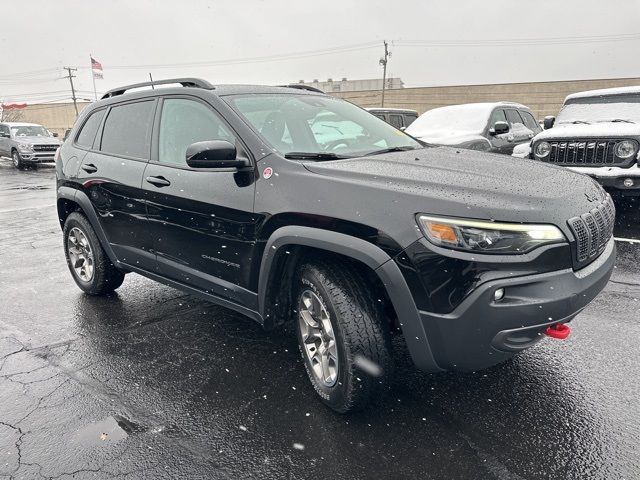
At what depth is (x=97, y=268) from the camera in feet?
14.4

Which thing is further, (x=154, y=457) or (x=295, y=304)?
(x=295, y=304)

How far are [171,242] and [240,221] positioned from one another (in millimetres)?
827

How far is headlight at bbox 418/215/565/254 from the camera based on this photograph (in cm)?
212

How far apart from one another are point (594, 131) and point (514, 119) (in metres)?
3.74

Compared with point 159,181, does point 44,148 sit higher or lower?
lower

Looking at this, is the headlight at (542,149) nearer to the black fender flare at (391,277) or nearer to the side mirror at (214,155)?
the side mirror at (214,155)

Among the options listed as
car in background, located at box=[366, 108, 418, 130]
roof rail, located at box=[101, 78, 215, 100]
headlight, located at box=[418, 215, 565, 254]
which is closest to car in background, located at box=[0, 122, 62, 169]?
car in background, located at box=[366, 108, 418, 130]

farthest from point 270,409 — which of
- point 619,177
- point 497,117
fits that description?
point 497,117

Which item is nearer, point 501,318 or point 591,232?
point 501,318

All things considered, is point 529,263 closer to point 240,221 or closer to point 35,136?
point 240,221

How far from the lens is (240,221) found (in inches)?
113

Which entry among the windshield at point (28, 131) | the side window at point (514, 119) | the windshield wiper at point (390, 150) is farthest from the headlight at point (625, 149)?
the windshield at point (28, 131)

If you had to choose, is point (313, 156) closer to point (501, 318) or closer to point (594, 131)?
point (501, 318)

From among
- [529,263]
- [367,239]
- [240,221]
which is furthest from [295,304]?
[529,263]
